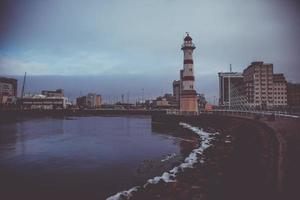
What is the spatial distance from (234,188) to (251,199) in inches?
73.4

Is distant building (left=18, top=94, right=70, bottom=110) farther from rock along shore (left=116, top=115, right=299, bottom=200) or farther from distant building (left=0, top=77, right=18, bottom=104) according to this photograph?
rock along shore (left=116, top=115, right=299, bottom=200)

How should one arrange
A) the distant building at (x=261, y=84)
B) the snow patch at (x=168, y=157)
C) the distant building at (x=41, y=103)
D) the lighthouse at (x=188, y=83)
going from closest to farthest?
the snow patch at (x=168, y=157) < the lighthouse at (x=188, y=83) < the distant building at (x=261, y=84) < the distant building at (x=41, y=103)

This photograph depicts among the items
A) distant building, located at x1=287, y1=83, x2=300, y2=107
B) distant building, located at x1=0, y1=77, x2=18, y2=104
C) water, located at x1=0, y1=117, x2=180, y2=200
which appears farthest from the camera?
distant building, located at x1=0, y1=77, x2=18, y2=104

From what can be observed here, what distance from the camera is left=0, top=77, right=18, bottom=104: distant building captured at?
13560cm

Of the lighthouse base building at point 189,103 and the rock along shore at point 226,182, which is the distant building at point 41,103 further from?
the rock along shore at point 226,182

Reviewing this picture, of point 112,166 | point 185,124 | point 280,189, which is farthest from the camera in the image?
point 185,124

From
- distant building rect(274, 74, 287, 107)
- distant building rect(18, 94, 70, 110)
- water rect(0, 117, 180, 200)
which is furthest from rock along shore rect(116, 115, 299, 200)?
distant building rect(18, 94, 70, 110)

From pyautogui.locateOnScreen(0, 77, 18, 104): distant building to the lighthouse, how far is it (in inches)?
4634

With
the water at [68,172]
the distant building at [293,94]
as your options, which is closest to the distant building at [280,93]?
the distant building at [293,94]

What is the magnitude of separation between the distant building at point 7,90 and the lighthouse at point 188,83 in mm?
117698

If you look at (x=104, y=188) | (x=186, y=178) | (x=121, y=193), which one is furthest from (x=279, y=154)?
(x=104, y=188)

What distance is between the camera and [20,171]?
16.1m

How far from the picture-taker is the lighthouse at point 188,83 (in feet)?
148

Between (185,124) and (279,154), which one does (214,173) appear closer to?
(279,154)
